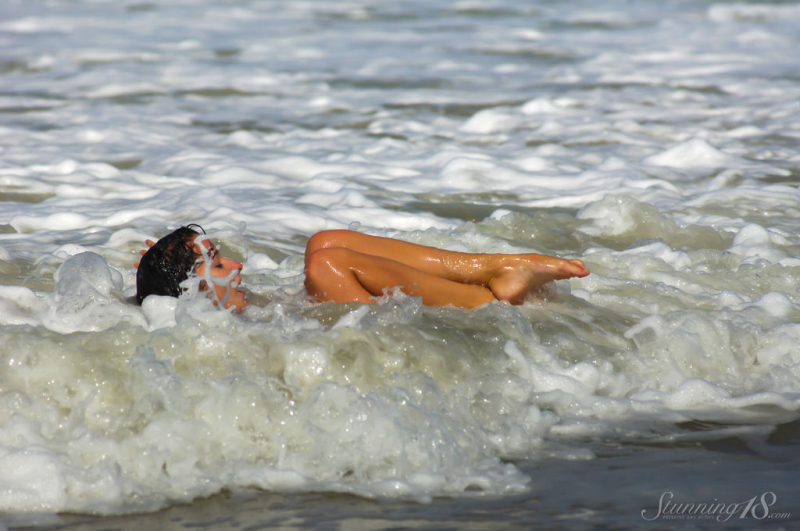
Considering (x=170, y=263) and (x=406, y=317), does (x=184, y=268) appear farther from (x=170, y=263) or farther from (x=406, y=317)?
(x=406, y=317)

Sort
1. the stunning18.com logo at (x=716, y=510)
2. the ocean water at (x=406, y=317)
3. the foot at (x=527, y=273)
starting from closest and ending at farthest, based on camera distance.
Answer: the stunning18.com logo at (x=716, y=510) → the ocean water at (x=406, y=317) → the foot at (x=527, y=273)

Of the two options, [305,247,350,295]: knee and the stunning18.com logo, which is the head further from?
the stunning18.com logo

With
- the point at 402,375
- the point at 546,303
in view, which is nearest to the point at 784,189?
the point at 546,303

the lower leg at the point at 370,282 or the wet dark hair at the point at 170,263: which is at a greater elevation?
the wet dark hair at the point at 170,263

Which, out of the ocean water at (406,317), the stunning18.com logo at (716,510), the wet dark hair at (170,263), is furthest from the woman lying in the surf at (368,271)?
the stunning18.com logo at (716,510)

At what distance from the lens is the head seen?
3709mm

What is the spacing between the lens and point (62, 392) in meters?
3.06

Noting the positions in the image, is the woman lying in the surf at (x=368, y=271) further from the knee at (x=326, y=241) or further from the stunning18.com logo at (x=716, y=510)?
the stunning18.com logo at (x=716, y=510)

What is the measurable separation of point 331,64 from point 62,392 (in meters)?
10.1

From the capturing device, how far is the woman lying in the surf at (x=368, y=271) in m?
3.73

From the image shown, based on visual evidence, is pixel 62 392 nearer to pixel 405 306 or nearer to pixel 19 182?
pixel 405 306

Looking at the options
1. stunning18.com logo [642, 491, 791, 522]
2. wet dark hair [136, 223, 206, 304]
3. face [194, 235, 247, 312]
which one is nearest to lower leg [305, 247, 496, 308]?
face [194, 235, 247, 312]

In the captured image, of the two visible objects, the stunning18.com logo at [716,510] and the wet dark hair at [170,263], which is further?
the wet dark hair at [170,263]

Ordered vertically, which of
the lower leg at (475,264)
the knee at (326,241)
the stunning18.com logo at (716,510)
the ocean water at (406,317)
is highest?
the knee at (326,241)
